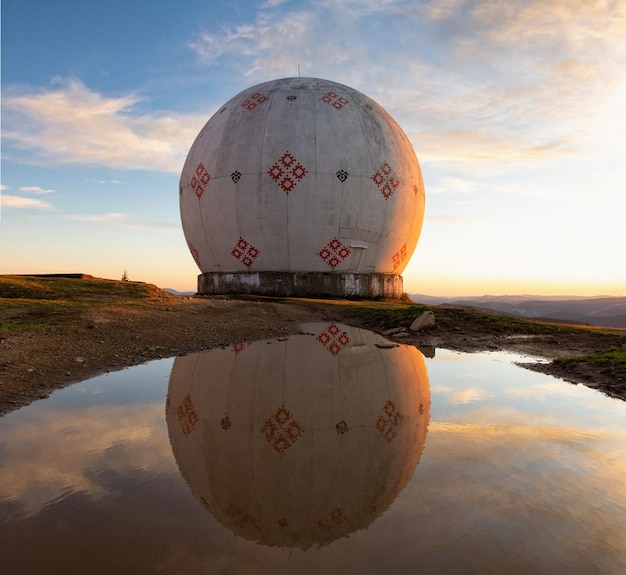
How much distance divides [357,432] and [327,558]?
6.29ft

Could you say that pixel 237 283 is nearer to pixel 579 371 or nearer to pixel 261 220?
pixel 261 220

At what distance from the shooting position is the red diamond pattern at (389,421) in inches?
159

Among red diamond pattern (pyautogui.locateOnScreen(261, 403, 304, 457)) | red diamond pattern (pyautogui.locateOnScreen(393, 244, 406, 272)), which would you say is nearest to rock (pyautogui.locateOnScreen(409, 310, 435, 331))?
red diamond pattern (pyautogui.locateOnScreen(261, 403, 304, 457))

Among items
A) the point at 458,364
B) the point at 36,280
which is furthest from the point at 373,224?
the point at 36,280

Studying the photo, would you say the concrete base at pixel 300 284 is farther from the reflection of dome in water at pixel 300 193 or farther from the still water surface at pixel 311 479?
the still water surface at pixel 311 479

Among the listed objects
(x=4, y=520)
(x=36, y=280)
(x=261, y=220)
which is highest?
(x=261, y=220)

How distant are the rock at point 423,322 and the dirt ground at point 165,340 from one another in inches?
10.9

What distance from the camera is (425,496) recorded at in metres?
2.81

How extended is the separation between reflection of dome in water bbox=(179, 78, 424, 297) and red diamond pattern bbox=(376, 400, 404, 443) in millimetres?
14288

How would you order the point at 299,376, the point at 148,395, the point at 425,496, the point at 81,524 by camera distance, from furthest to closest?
the point at 299,376 < the point at 148,395 < the point at 425,496 < the point at 81,524

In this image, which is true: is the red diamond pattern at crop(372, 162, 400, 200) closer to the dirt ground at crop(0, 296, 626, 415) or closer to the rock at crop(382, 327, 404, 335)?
the dirt ground at crop(0, 296, 626, 415)

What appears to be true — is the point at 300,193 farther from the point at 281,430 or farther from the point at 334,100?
the point at 281,430

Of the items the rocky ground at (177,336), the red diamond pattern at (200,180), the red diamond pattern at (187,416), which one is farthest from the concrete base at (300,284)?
the red diamond pattern at (187,416)

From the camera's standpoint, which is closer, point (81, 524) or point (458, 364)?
point (81, 524)
